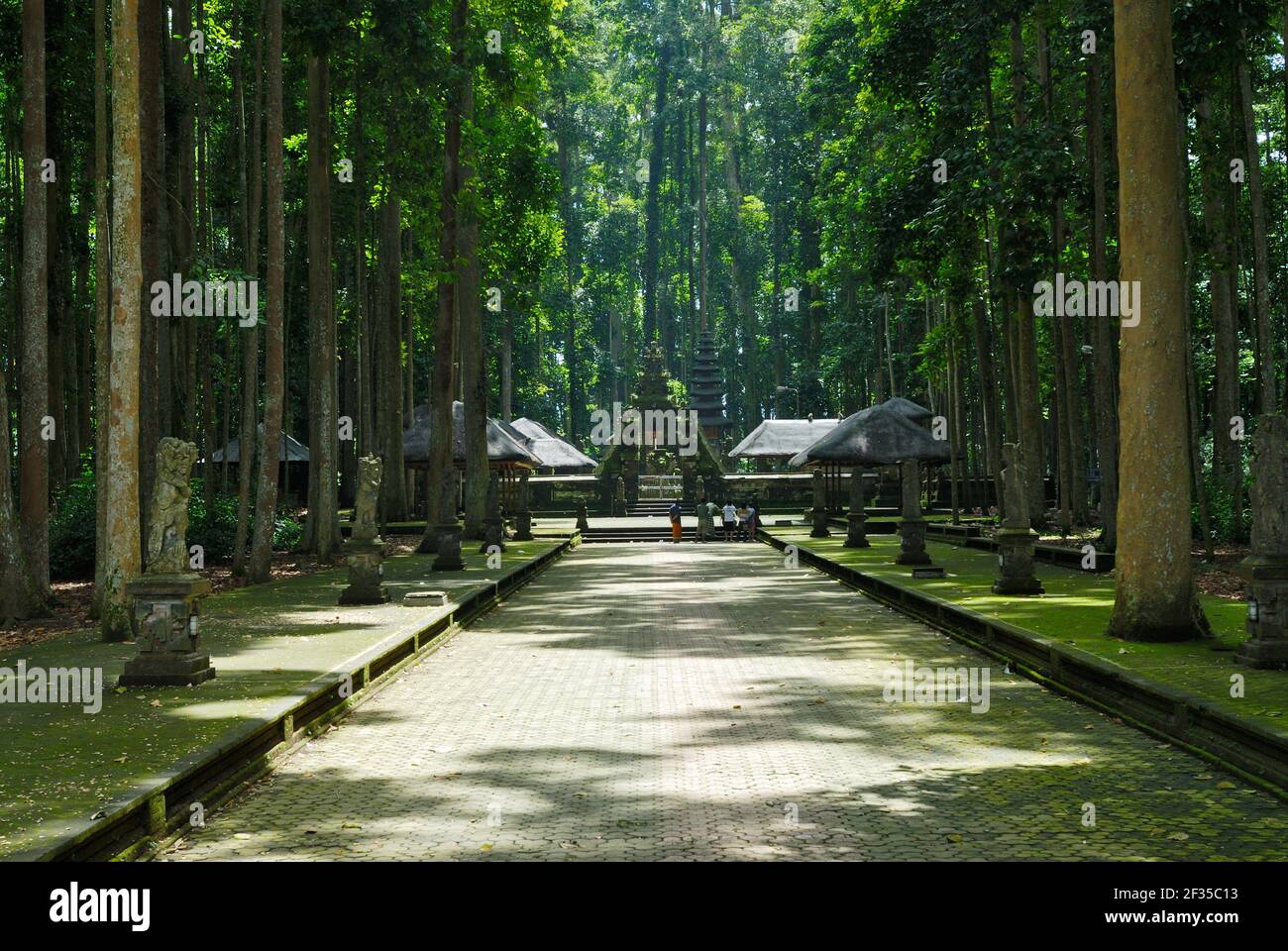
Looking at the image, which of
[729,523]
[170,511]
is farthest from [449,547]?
[729,523]

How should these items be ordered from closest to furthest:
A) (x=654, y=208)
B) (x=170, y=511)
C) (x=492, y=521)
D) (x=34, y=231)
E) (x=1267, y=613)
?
1. (x=1267, y=613)
2. (x=170, y=511)
3. (x=34, y=231)
4. (x=492, y=521)
5. (x=654, y=208)

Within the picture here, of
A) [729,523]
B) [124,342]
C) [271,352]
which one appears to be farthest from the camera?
[729,523]

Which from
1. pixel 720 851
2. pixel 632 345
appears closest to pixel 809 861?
pixel 720 851

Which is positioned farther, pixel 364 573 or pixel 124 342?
pixel 364 573

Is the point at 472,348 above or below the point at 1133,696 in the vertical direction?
above

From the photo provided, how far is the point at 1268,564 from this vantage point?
33.6 feet

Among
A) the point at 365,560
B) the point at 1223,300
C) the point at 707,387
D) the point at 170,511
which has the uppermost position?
the point at 707,387

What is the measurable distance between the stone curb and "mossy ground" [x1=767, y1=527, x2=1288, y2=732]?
0.49 feet

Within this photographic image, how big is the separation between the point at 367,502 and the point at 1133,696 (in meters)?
10.6

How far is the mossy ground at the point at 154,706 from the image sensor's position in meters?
6.65

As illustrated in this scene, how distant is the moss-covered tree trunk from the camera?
1228cm

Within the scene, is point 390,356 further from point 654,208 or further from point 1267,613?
point 654,208

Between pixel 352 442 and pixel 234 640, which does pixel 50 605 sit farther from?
pixel 352 442

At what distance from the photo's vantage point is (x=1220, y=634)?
12.6 metres
